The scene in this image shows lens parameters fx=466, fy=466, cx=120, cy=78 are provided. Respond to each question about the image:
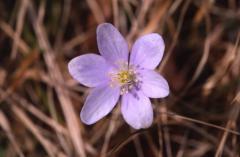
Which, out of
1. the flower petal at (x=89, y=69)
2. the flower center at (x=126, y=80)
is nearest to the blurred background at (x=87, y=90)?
the flower center at (x=126, y=80)

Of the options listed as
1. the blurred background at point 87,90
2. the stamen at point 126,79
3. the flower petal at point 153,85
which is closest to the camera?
the flower petal at point 153,85

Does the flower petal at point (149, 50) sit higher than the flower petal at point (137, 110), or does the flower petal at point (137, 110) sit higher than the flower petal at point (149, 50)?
the flower petal at point (149, 50)

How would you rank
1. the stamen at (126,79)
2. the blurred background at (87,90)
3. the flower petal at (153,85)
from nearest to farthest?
the flower petal at (153,85)
the stamen at (126,79)
the blurred background at (87,90)

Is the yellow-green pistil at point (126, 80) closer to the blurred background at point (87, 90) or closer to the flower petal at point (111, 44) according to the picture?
the flower petal at point (111, 44)

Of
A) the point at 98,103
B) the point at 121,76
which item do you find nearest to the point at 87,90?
the point at 121,76

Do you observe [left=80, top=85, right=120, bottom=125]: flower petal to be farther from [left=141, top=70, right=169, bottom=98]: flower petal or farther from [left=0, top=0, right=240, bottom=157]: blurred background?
[left=0, top=0, right=240, bottom=157]: blurred background

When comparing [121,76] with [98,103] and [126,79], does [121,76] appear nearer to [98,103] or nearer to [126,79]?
[126,79]

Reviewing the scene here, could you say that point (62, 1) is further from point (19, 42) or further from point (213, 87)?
point (213, 87)
